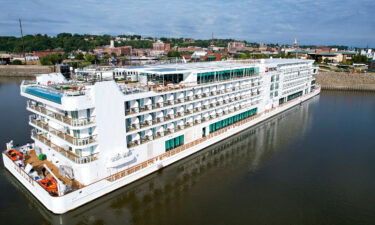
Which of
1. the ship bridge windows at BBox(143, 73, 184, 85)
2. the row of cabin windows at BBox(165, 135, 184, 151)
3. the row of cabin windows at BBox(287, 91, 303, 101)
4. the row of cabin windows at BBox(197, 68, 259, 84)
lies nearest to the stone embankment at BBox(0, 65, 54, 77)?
the ship bridge windows at BBox(143, 73, 184, 85)

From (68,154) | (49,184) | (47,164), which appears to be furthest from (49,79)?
(49,184)

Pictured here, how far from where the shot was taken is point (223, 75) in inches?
1539

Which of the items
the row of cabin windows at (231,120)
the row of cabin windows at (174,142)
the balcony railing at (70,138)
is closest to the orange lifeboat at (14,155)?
the balcony railing at (70,138)

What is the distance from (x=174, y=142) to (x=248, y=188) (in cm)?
1029

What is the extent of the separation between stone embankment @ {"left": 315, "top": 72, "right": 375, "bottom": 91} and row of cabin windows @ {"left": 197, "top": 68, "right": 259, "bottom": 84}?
5722 centimetres

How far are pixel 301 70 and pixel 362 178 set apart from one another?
4245 cm

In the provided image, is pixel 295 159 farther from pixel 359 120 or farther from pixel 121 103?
pixel 359 120

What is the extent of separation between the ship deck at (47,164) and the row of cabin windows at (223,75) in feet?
63.9

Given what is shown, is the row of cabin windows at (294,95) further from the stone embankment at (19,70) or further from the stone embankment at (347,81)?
the stone embankment at (19,70)

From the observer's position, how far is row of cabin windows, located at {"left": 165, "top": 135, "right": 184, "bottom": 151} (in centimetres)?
3071

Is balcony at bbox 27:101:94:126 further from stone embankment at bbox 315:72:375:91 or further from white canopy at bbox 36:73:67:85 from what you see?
stone embankment at bbox 315:72:375:91

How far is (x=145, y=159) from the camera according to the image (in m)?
28.0

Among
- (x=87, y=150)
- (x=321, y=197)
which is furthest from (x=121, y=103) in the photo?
(x=321, y=197)

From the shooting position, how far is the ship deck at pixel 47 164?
2305cm
